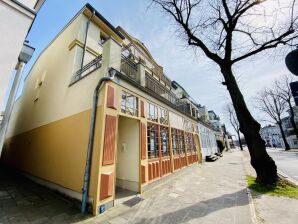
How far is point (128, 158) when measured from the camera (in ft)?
21.4

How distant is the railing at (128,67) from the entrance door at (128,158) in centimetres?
215

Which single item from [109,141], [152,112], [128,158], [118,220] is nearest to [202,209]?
[118,220]

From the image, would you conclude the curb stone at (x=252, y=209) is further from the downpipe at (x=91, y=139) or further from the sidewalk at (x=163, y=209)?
the downpipe at (x=91, y=139)

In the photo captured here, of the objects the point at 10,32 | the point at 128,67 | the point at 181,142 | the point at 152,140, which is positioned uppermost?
the point at 128,67

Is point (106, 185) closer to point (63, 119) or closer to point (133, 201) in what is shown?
point (133, 201)

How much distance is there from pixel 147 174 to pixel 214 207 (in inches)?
112

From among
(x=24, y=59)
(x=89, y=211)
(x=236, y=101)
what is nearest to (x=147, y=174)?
(x=89, y=211)

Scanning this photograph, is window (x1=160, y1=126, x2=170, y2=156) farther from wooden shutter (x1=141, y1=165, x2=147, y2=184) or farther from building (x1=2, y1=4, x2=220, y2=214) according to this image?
wooden shutter (x1=141, y1=165, x2=147, y2=184)

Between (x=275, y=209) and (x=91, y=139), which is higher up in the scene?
(x=91, y=139)

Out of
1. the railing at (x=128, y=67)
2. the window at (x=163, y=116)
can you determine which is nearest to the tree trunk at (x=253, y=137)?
the window at (x=163, y=116)

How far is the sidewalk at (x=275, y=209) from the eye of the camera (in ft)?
11.9

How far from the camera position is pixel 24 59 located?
4.34 m

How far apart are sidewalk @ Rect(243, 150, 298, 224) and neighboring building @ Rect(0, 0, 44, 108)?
6.47 metres

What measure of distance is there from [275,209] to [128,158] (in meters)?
5.03
